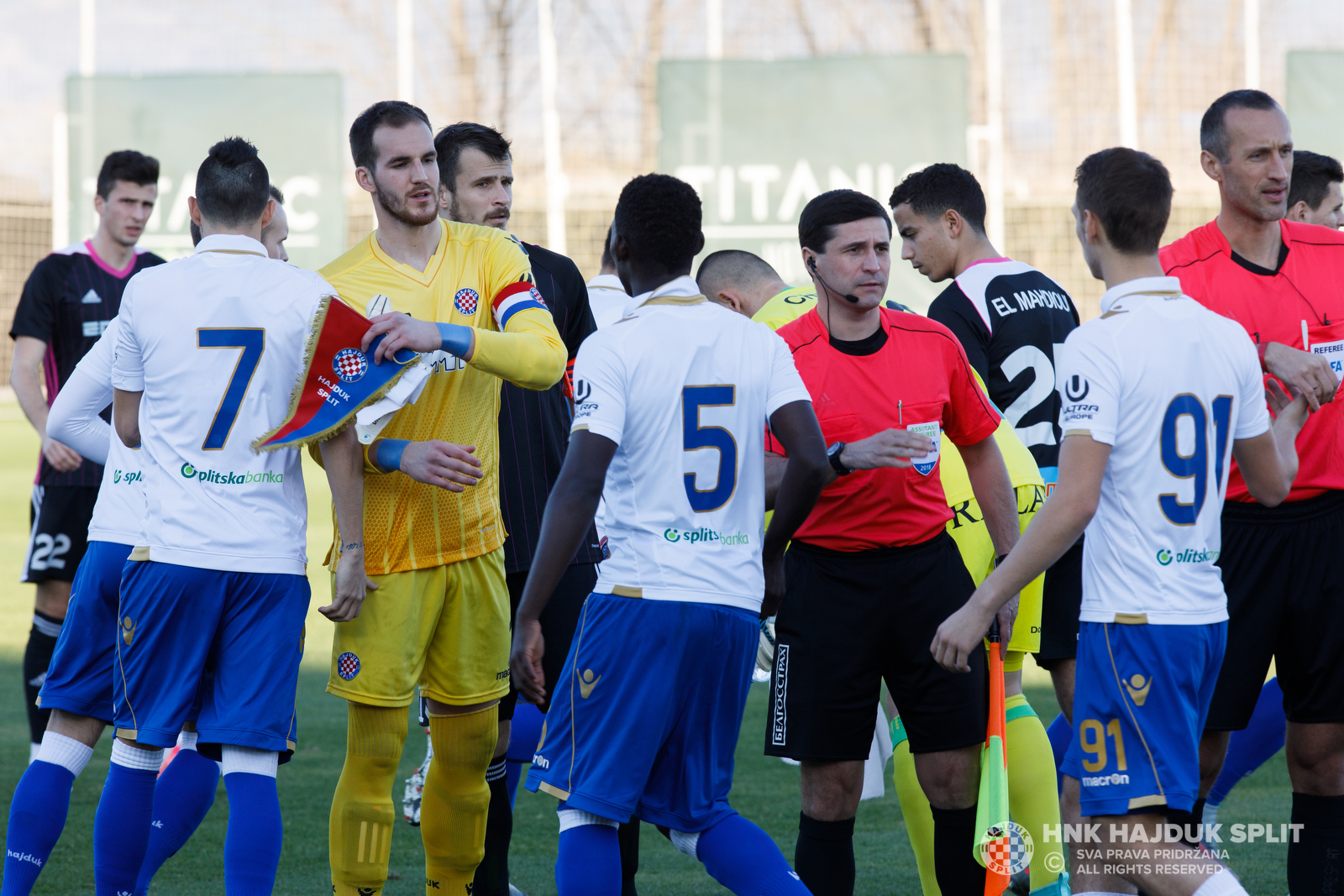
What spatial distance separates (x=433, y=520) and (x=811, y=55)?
43.4ft

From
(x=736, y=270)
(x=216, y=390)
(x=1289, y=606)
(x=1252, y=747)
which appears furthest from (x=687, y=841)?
(x=736, y=270)

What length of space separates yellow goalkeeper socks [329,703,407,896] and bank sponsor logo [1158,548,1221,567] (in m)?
1.97

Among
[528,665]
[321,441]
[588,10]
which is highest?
[588,10]

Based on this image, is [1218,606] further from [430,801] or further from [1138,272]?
[430,801]

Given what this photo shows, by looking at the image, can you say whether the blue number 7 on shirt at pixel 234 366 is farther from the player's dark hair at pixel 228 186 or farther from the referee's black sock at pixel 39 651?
the referee's black sock at pixel 39 651

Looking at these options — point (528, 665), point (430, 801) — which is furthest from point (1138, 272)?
point (430, 801)

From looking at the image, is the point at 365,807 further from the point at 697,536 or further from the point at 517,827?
the point at 517,827

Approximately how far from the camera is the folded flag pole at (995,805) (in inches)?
140

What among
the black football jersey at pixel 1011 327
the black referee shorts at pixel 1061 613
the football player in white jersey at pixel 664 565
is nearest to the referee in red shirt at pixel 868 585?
the football player in white jersey at pixel 664 565

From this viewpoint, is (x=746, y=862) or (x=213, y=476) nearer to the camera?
(x=746, y=862)

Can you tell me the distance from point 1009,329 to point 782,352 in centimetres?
140

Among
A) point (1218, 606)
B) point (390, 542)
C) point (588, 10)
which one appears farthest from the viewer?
point (588, 10)

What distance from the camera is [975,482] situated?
3.91 metres

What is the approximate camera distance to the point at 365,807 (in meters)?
3.70
